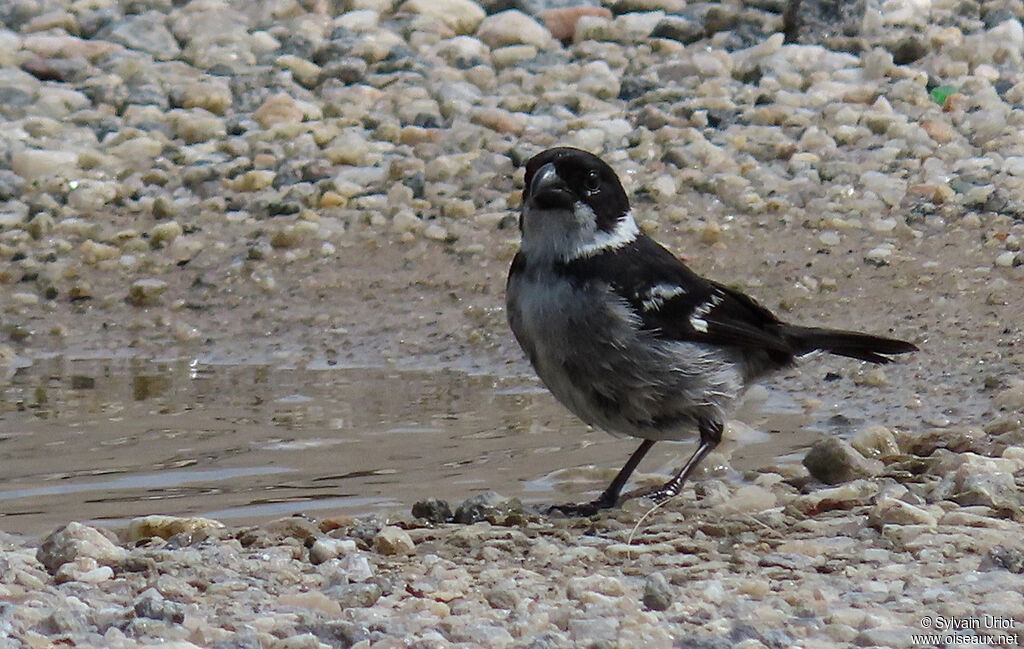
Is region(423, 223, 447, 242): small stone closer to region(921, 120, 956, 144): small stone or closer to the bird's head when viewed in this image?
region(921, 120, 956, 144): small stone

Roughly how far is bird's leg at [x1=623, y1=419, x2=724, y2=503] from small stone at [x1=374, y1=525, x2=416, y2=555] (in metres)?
1.17

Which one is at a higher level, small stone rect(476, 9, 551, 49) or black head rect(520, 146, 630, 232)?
small stone rect(476, 9, 551, 49)

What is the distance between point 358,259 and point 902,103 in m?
3.37

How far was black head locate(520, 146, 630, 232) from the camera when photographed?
5.82 meters

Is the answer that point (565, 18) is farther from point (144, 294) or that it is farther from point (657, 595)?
point (657, 595)

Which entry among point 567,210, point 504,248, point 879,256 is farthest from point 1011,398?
point 504,248

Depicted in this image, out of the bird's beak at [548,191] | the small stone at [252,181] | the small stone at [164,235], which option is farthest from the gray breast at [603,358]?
the small stone at [252,181]

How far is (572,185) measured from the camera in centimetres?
591

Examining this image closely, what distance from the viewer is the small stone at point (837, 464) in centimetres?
584

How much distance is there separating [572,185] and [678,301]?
1.72 feet

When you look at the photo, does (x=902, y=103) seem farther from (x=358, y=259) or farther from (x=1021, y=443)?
(x=1021, y=443)

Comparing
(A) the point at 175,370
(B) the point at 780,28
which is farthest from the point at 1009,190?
(A) the point at 175,370

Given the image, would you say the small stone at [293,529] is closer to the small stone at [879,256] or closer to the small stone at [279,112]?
the small stone at [879,256]

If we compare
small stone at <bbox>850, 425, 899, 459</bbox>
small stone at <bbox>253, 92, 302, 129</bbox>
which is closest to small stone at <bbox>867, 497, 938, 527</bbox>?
small stone at <bbox>850, 425, 899, 459</bbox>
